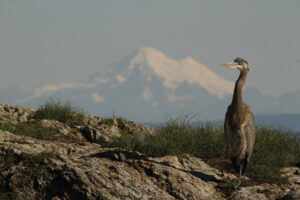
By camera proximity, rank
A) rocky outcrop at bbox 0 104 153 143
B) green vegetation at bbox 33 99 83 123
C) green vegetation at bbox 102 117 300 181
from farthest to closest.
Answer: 1. green vegetation at bbox 33 99 83 123
2. rocky outcrop at bbox 0 104 153 143
3. green vegetation at bbox 102 117 300 181

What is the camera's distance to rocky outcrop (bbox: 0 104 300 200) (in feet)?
41.4

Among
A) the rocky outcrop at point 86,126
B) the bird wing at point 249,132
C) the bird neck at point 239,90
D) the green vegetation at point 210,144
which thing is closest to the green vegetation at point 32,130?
the rocky outcrop at point 86,126

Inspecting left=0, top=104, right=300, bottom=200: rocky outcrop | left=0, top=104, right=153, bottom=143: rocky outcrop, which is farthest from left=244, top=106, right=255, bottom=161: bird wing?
left=0, top=104, right=153, bottom=143: rocky outcrop

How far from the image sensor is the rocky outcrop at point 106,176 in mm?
12609

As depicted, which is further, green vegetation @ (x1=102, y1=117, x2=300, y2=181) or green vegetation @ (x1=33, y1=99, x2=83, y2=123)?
green vegetation @ (x1=33, y1=99, x2=83, y2=123)

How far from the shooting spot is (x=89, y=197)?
40.7 ft

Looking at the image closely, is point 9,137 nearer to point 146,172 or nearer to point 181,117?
point 146,172

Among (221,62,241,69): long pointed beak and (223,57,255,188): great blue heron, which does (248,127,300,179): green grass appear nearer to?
(223,57,255,188): great blue heron

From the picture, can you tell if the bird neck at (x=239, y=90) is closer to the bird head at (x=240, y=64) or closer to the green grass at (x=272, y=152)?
the bird head at (x=240, y=64)

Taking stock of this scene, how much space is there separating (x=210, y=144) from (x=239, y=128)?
163 centimetres

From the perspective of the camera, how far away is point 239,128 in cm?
1453

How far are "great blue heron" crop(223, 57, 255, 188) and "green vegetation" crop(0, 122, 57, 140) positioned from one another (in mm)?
4699

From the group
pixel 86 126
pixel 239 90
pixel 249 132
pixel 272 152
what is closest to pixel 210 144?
pixel 249 132

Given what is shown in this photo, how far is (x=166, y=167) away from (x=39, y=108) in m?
6.45
